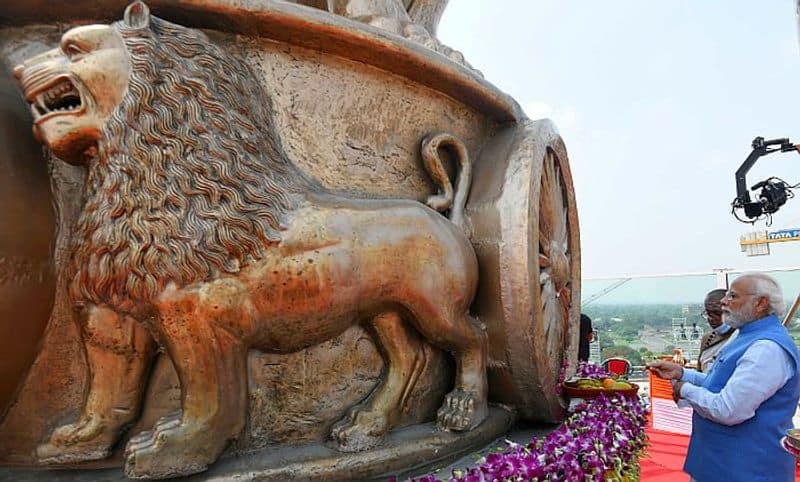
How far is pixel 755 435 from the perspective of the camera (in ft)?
7.22

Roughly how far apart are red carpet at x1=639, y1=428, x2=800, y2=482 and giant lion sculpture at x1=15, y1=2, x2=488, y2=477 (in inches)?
113

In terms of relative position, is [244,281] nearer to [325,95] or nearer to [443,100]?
[325,95]

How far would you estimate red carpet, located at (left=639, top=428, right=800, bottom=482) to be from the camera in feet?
12.0

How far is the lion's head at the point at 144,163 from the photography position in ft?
4.63

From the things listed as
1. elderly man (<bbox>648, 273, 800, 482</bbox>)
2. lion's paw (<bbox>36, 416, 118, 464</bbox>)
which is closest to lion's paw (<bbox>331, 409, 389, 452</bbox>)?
lion's paw (<bbox>36, 416, 118, 464</bbox>)

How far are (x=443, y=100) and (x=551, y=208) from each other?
67 centimetres

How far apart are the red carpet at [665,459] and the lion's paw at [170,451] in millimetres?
2915

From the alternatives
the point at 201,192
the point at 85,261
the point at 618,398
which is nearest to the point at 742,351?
the point at 618,398

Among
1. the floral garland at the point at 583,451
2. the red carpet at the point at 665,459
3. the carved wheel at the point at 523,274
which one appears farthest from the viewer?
the red carpet at the point at 665,459

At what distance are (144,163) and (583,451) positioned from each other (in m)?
1.61

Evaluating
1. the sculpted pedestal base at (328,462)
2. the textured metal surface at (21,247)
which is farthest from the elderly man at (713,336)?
the textured metal surface at (21,247)

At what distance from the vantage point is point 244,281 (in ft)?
4.74

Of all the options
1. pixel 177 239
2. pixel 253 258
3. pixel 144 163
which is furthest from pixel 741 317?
pixel 144 163

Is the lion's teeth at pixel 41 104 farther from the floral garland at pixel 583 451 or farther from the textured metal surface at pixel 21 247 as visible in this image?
the floral garland at pixel 583 451
